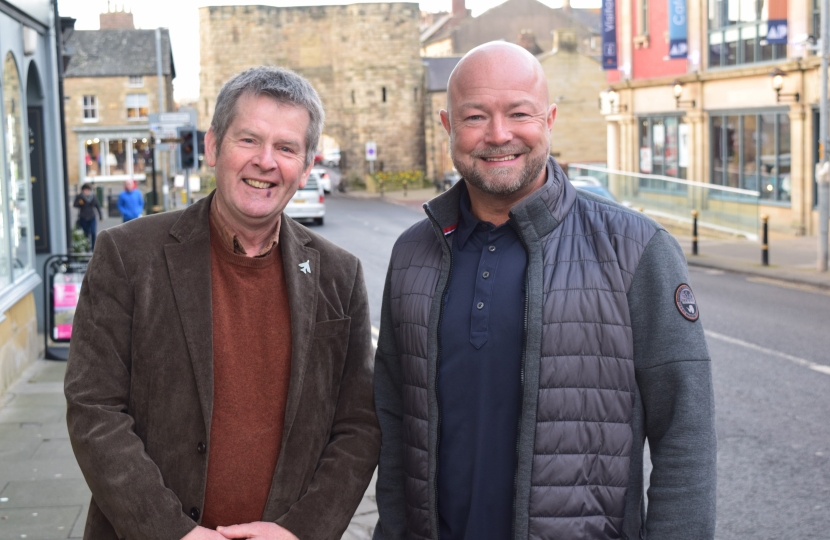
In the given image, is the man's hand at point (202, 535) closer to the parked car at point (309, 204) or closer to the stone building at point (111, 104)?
the parked car at point (309, 204)

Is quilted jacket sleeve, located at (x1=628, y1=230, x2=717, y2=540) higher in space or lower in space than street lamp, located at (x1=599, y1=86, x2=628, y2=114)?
lower

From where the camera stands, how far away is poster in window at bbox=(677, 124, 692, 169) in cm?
2867

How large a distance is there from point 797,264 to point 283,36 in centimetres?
5192

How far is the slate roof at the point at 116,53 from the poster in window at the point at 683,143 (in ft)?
130

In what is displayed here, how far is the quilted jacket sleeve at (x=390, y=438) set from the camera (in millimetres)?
2939

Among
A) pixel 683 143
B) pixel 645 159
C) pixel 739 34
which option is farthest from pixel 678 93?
pixel 645 159

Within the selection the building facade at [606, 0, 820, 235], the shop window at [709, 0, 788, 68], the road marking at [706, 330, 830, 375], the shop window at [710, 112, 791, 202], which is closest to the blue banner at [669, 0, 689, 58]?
the building facade at [606, 0, 820, 235]

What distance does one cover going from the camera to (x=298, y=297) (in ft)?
9.22

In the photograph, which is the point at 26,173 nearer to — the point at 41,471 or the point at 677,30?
the point at 41,471

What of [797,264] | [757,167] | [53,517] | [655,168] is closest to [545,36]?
[655,168]

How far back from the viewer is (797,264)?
703 inches

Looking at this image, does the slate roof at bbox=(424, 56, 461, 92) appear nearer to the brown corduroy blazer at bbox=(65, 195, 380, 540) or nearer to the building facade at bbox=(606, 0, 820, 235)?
the building facade at bbox=(606, 0, 820, 235)

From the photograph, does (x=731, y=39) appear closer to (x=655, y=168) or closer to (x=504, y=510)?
(x=655, y=168)

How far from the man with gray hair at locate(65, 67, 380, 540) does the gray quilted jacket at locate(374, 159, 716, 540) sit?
15.0 inches
